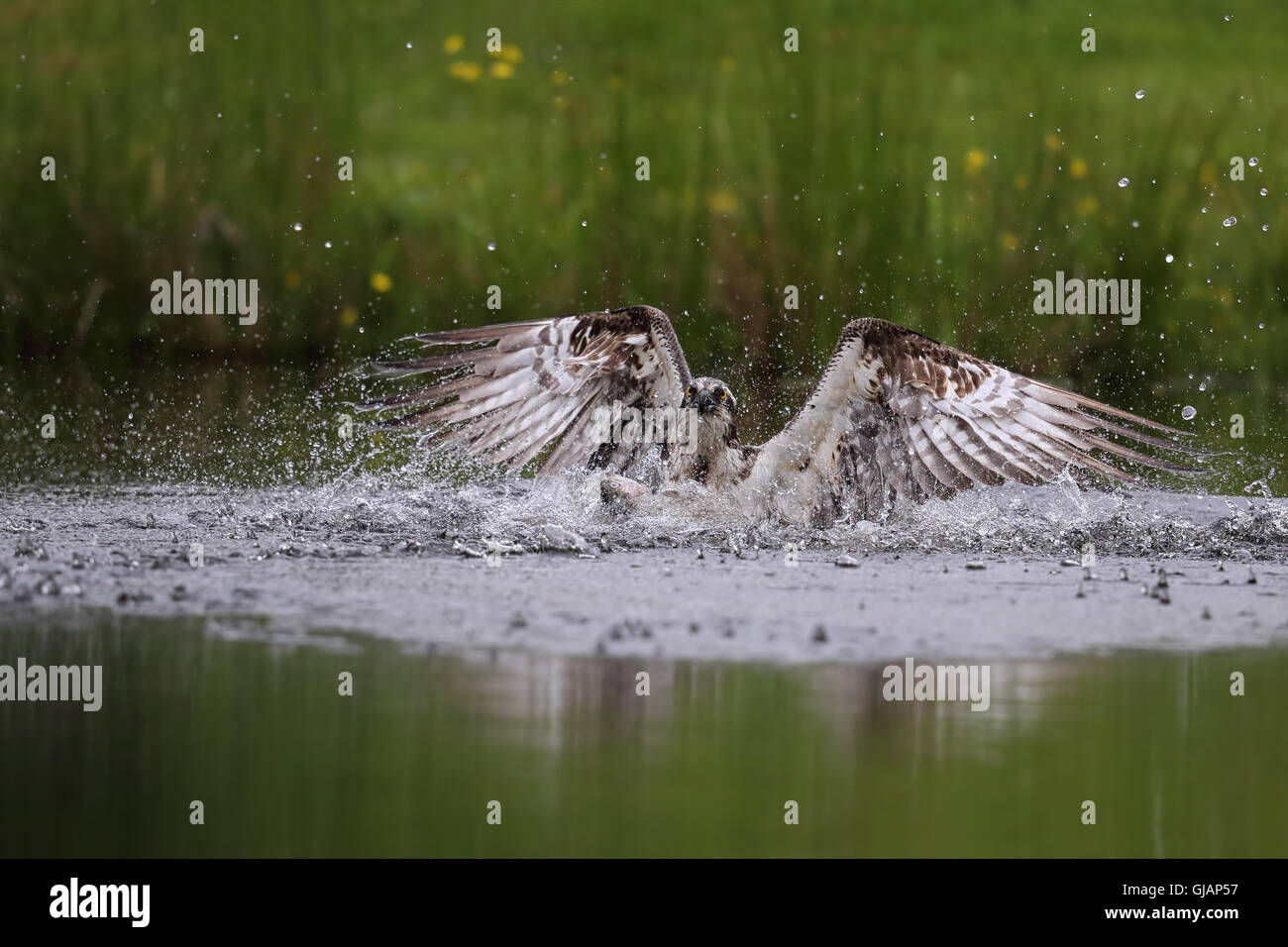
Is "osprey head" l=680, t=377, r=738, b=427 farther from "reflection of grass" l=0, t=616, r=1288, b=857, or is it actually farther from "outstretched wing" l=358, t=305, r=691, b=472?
"reflection of grass" l=0, t=616, r=1288, b=857

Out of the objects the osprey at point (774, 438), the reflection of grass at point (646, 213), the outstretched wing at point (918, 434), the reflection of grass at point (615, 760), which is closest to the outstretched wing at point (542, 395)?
the osprey at point (774, 438)

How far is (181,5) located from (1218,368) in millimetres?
8492

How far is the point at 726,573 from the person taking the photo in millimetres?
6711

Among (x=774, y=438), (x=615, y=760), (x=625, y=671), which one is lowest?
(x=615, y=760)

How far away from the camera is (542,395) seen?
847 centimetres

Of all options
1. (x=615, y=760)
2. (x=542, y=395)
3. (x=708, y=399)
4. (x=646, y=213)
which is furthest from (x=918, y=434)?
(x=646, y=213)

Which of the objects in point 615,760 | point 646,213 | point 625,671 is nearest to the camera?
point 615,760

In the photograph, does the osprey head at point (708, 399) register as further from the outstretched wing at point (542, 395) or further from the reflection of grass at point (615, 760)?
the reflection of grass at point (615, 760)

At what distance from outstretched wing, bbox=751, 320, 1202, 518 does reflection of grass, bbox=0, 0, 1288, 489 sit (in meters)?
3.16

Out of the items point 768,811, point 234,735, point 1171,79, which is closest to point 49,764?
point 234,735

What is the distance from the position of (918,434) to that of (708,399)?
1.03 meters

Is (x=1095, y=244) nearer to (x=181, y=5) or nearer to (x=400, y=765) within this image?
(x=181, y=5)

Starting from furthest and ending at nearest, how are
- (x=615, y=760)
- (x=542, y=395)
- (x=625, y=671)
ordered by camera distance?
(x=542, y=395)
(x=625, y=671)
(x=615, y=760)

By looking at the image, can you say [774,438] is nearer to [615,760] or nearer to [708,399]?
[708,399]
